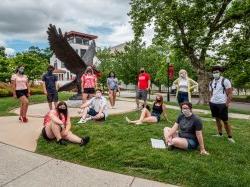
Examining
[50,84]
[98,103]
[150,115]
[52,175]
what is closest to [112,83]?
[50,84]

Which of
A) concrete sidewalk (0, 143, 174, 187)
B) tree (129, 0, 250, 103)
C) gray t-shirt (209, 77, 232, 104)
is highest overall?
tree (129, 0, 250, 103)

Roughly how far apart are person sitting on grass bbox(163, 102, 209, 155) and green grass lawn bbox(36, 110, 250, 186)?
155 mm

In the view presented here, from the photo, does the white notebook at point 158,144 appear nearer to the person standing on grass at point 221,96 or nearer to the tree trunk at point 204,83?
the person standing on grass at point 221,96

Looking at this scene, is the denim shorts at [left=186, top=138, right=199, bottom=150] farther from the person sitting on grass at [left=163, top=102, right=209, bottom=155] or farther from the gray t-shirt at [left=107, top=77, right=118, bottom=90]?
the gray t-shirt at [left=107, top=77, right=118, bottom=90]

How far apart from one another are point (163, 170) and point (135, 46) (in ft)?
109

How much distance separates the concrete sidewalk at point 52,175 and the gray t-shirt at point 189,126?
181 cm

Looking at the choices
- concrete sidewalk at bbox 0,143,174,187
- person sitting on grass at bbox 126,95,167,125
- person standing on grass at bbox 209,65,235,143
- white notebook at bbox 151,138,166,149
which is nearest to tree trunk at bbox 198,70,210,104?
person sitting on grass at bbox 126,95,167,125

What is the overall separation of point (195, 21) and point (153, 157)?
1624 cm

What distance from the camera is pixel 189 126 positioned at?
7574 millimetres

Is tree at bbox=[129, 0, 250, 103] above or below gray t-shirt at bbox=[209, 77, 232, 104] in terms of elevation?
above

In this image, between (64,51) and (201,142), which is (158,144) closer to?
(201,142)

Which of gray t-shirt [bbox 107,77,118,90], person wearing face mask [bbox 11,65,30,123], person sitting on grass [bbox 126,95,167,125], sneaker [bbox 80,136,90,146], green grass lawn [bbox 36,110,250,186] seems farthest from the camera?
gray t-shirt [bbox 107,77,118,90]

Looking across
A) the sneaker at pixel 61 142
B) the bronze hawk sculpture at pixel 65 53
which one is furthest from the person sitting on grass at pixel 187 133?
the bronze hawk sculpture at pixel 65 53

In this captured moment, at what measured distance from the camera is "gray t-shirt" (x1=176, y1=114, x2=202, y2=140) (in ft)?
24.6
